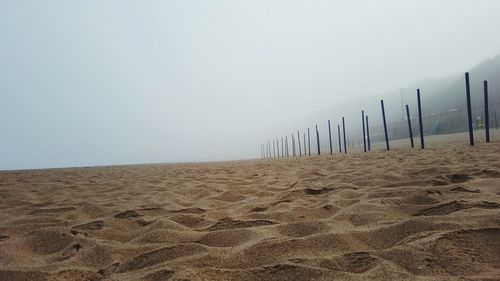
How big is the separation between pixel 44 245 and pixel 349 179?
3425 mm

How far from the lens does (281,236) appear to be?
240 centimetres

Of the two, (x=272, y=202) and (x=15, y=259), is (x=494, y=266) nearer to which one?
(x=272, y=202)

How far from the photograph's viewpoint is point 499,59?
332 feet

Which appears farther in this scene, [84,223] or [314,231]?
[84,223]

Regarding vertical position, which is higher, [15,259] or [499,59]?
[499,59]

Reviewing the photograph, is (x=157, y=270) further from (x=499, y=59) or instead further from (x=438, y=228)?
(x=499, y=59)

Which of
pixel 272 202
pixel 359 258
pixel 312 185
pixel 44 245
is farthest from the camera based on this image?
pixel 312 185

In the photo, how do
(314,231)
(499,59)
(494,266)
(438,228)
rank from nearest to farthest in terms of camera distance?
(494,266) < (438,228) < (314,231) < (499,59)

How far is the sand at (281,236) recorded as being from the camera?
1.82m

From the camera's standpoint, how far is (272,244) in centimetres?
219

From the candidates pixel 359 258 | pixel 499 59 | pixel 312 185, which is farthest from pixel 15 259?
pixel 499 59

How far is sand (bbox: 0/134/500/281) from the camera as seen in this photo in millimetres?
1816

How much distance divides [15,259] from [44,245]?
1.08ft

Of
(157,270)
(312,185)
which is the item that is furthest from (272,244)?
(312,185)
